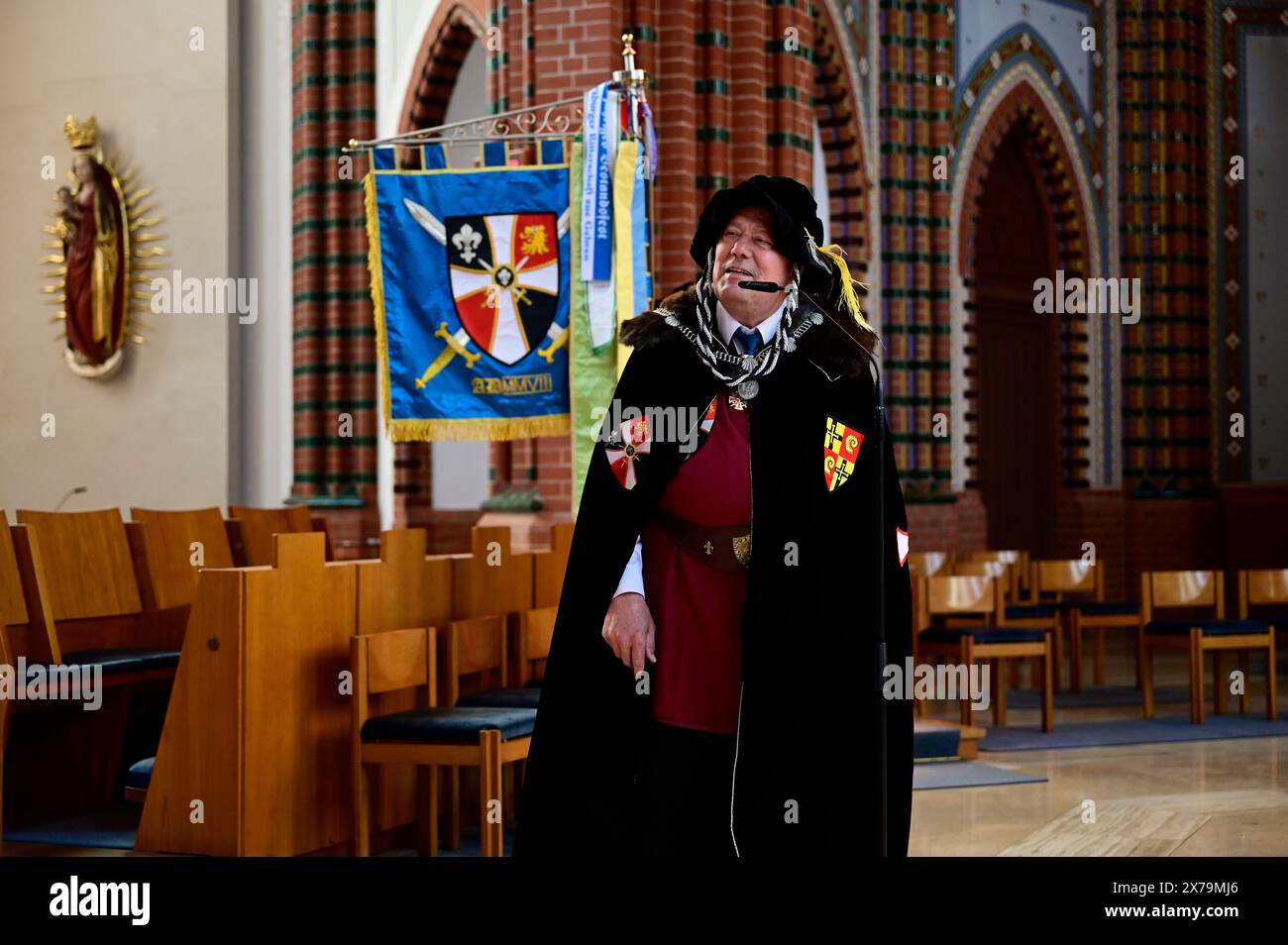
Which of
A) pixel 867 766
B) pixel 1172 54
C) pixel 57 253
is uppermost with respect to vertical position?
pixel 1172 54

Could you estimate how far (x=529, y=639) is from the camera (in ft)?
19.3

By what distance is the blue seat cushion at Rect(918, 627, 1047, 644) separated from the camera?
7996mm

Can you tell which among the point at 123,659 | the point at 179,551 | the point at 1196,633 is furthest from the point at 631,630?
the point at 1196,633

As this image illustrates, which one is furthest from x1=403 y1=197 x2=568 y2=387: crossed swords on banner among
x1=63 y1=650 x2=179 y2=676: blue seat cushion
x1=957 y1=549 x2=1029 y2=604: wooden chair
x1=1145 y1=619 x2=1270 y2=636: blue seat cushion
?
x1=957 y1=549 x2=1029 y2=604: wooden chair

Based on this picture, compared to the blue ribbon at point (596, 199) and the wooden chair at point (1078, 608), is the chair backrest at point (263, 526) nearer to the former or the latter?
the blue ribbon at point (596, 199)

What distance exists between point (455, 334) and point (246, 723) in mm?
2568

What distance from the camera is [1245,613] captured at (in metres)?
9.08

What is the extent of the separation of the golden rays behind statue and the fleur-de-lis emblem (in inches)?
236

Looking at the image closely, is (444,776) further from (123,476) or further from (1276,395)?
(1276,395)

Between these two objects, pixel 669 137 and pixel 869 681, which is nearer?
pixel 869 681

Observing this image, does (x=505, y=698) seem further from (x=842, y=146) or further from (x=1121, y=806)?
(x=842, y=146)

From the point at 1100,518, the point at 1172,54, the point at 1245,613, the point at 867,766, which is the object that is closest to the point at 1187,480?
the point at 1100,518

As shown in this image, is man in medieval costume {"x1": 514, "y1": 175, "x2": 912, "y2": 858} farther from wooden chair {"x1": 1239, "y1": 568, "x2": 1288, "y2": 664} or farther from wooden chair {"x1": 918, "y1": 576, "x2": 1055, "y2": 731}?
wooden chair {"x1": 1239, "y1": 568, "x2": 1288, "y2": 664}

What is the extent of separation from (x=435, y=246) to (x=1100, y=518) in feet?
28.7
